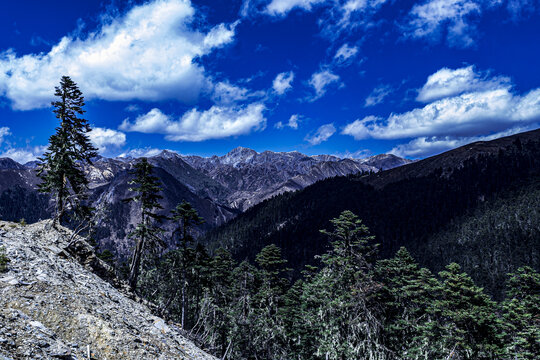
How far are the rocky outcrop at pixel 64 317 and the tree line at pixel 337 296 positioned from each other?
3.93 metres

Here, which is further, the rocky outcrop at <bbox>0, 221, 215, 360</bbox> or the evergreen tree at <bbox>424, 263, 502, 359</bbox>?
the evergreen tree at <bbox>424, 263, 502, 359</bbox>

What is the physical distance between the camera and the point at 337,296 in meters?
18.3

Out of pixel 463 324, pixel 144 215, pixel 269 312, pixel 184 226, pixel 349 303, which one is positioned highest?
pixel 144 215

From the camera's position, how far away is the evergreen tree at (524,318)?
20875mm

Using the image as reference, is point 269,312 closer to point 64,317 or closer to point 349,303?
point 349,303

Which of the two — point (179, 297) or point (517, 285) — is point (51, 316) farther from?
point (517, 285)

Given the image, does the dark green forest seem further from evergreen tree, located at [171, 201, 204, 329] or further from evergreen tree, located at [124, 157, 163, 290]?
evergreen tree, located at [124, 157, 163, 290]

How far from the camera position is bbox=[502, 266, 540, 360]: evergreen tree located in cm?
2088

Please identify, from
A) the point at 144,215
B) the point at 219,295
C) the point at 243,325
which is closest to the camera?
the point at 144,215

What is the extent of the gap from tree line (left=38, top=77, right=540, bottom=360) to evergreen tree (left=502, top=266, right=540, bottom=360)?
0.08 metres

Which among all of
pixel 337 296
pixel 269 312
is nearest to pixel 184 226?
pixel 269 312

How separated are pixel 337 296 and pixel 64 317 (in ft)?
48.4

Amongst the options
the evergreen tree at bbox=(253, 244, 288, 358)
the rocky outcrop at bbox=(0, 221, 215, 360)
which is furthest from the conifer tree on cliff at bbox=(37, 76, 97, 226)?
the evergreen tree at bbox=(253, 244, 288, 358)

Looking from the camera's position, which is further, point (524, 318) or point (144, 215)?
point (144, 215)
